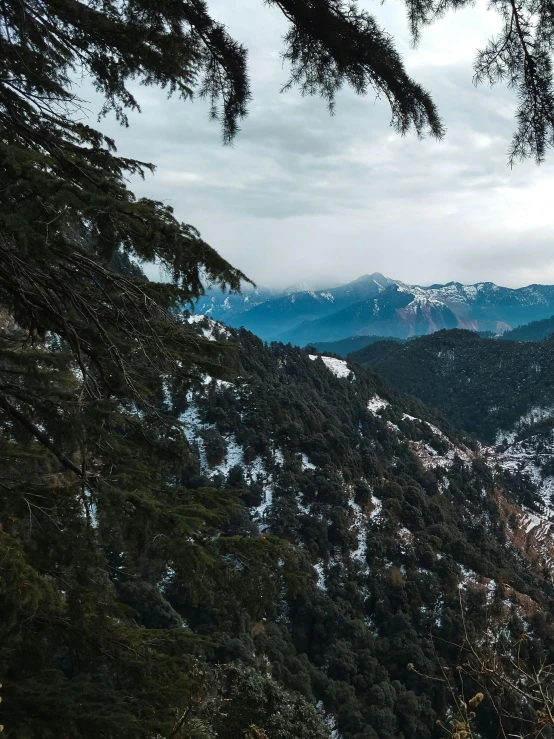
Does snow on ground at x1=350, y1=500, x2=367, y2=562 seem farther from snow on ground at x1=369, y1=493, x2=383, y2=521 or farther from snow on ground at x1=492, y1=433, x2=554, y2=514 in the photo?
snow on ground at x1=492, y1=433, x2=554, y2=514

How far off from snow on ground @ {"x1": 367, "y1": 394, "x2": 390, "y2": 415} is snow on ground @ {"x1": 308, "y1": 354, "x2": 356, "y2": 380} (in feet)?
24.5

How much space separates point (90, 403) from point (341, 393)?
100m

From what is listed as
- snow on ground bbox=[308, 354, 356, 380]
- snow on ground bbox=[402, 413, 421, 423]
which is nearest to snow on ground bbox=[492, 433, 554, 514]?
snow on ground bbox=[402, 413, 421, 423]

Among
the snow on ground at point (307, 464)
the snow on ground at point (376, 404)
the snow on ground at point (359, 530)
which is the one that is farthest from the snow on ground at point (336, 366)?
the snow on ground at point (359, 530)

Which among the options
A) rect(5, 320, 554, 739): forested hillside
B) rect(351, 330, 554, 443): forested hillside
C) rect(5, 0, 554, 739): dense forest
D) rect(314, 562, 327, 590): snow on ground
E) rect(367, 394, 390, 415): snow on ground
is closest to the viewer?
rect(5, 0, 554, 739): dense forest

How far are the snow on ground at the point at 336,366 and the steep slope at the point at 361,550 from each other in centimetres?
2014

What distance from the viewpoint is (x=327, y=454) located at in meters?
62.6

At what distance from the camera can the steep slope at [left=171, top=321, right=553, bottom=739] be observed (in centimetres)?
3500

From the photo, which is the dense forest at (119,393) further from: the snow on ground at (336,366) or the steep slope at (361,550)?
the snow on ground at (336,366)

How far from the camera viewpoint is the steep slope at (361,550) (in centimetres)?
3500

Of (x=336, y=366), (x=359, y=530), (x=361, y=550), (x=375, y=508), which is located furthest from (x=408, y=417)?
(x=361, y=550)

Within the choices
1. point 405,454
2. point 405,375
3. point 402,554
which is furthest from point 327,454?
point 405,375

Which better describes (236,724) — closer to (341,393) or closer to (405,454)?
(405,454)

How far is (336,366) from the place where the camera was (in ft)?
382
